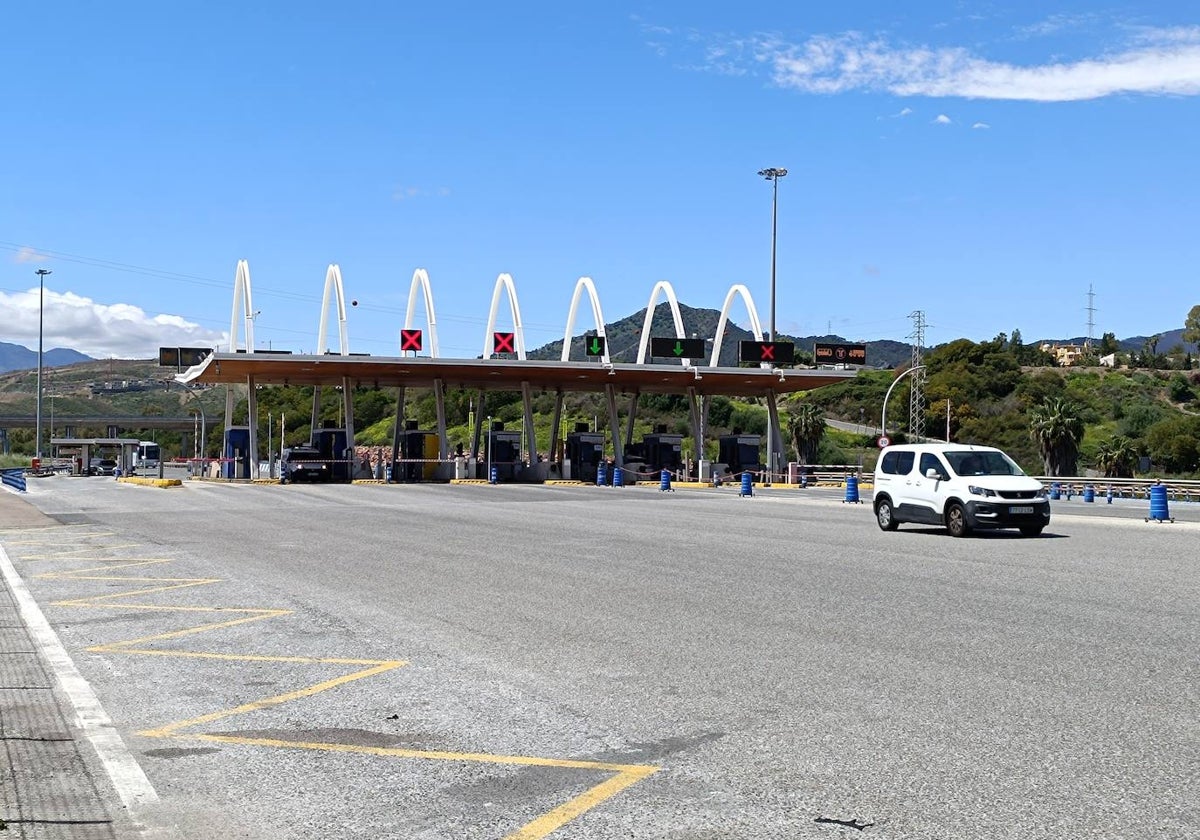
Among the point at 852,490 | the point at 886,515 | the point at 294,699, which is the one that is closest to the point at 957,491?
the point at 886,515

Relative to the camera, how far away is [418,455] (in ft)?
232

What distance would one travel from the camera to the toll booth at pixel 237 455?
6931 centimetres

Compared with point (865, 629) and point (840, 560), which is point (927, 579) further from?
point (865, 629)

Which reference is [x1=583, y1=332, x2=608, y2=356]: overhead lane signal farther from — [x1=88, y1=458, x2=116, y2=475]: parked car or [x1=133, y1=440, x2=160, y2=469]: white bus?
[x1=133, y1=440, x2=160, y2=469]: white bus

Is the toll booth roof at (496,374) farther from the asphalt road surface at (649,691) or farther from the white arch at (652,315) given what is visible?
the asphalt road surface at (649,691)

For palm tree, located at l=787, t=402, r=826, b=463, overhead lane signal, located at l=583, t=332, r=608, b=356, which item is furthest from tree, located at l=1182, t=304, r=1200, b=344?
overhead lane signal, located at l=583, t=332, r=608, b=356

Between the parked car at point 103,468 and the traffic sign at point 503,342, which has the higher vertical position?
the traffic sign at point 503,342

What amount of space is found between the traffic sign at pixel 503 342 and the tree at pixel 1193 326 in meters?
118

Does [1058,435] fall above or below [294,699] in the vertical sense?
above

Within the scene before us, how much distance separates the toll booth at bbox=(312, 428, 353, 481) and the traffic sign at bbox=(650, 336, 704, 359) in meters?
17.9

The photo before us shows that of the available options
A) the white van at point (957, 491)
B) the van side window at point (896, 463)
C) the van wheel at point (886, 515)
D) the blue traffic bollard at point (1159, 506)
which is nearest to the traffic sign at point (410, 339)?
the white van at point (957, 491)

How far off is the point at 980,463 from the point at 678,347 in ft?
151

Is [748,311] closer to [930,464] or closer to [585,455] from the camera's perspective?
[585,455]

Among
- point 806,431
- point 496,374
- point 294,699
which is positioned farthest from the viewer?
point 806,431
